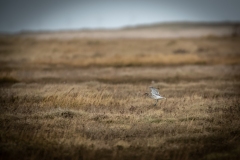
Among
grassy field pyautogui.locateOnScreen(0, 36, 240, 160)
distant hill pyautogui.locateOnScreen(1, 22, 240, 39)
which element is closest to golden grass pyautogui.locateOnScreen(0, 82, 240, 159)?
grassy field pyautogui.locateOnScreen(0, 36, 240, 160)

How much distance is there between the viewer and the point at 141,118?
1223 cm

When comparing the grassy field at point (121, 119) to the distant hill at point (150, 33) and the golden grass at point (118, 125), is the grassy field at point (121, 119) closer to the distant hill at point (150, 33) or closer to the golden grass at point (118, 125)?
the golden grass at point (118, 125)

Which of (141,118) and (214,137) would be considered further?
(141,118)

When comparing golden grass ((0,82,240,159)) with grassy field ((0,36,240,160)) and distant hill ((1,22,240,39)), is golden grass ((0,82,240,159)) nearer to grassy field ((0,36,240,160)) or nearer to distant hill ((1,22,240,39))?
grassy field ((0,36,240,160))

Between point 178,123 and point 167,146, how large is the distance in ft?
7.50

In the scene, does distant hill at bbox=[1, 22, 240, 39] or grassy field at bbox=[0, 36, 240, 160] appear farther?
distant hill at bbox=[1, 22, 240, 39]

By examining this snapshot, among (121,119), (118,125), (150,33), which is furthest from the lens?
(150,33)

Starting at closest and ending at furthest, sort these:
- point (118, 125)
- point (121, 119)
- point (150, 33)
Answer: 1. point (118, 125)
2. point (121, 119)
3. point (150, 33)

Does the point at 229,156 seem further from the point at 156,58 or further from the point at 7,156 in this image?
the point at 156,58

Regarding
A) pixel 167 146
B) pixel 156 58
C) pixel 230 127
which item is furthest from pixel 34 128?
pixel 156 58

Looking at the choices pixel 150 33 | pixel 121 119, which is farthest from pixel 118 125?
pixel 150 33

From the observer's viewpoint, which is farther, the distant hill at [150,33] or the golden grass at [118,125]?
the distant hill at [150,33]

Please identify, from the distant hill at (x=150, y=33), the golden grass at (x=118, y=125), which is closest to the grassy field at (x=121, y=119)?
the golden grass at (x=118, y=125)

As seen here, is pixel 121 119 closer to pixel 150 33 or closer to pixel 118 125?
pixel 118 125
